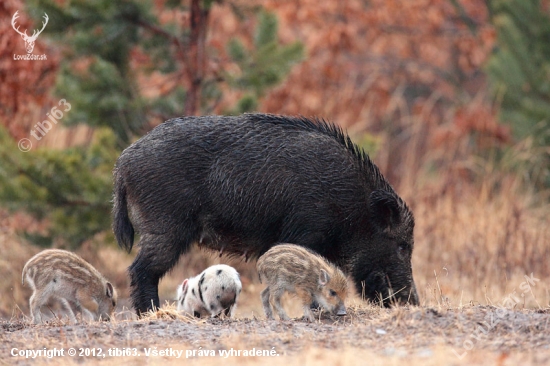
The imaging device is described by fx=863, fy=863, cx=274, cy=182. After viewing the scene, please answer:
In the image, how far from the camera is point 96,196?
957 cm

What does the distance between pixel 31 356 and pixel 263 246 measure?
2.25 metres

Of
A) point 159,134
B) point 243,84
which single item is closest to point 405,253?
point 159,134

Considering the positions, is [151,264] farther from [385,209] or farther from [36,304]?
[385,209]

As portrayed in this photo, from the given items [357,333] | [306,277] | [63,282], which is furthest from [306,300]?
[63,282]

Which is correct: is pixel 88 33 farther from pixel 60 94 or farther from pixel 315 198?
pixel 315 198

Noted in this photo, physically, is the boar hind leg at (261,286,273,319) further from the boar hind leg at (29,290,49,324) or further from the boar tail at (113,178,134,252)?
the boar hind leg at (29,290,49,324)

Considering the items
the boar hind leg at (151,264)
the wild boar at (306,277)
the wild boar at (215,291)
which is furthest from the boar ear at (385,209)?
the boar hind leg at (151,264)

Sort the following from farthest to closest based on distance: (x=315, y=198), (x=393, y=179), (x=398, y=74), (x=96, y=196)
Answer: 1. (x=398, y=74)
2. (x=393, y=179)
3. (x=96, y=196)
4. (x=315, y=198)

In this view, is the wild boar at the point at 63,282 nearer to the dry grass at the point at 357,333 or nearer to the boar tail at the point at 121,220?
the dry grass at the point at 357,333

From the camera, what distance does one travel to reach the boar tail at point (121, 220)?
6.83 metres

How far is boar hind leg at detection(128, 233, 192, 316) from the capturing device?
6617 millimetres

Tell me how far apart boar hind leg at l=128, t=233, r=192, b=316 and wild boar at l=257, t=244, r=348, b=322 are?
0.82 m

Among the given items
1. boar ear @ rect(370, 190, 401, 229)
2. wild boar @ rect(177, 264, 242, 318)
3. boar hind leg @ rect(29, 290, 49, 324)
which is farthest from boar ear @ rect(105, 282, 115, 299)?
boar ear @ rect(370, 190, 401, 229)

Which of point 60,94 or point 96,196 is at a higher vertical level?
point 60,94
